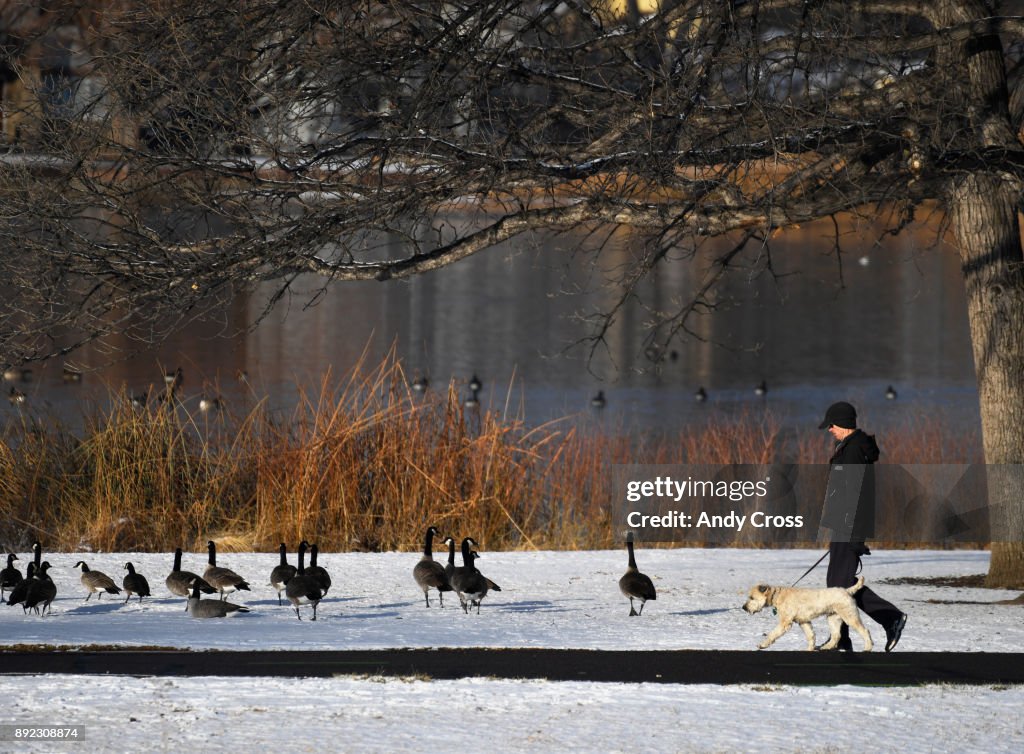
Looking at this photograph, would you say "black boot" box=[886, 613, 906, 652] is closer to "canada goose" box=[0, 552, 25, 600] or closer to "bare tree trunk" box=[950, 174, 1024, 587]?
"bare tree trunk" box=[950, 174, 1024, 587]

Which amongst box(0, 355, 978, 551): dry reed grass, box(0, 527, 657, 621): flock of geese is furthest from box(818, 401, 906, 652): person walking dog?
box(0, 355, 978, 551): dry reed grass

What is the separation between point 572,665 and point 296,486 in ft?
23.7

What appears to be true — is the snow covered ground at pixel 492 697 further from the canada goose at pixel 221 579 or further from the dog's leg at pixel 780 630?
the dog's leg at pixel 780 630

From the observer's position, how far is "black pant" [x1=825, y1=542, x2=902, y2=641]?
948 centimetres

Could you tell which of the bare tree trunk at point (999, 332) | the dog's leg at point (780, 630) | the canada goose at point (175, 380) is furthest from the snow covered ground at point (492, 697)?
the canada goose at point (175, 380)

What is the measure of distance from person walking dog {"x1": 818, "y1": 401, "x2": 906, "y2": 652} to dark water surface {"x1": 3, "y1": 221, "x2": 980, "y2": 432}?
3.64 meters

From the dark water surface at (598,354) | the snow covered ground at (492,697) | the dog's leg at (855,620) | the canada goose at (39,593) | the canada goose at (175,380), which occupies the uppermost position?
the dark water surface at (598,354)

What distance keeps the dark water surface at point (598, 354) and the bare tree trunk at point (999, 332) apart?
2.19 feet

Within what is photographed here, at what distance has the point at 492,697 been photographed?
8164mm

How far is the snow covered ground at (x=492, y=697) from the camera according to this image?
733 cm

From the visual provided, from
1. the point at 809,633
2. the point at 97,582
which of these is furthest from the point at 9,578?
the point at 809,633

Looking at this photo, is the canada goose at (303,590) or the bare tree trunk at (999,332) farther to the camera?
the bare tree trunk at (999,332)

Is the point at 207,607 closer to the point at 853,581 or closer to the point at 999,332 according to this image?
the point at 853,581

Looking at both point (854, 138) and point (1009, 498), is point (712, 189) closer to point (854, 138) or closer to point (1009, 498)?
point (854, 138)
